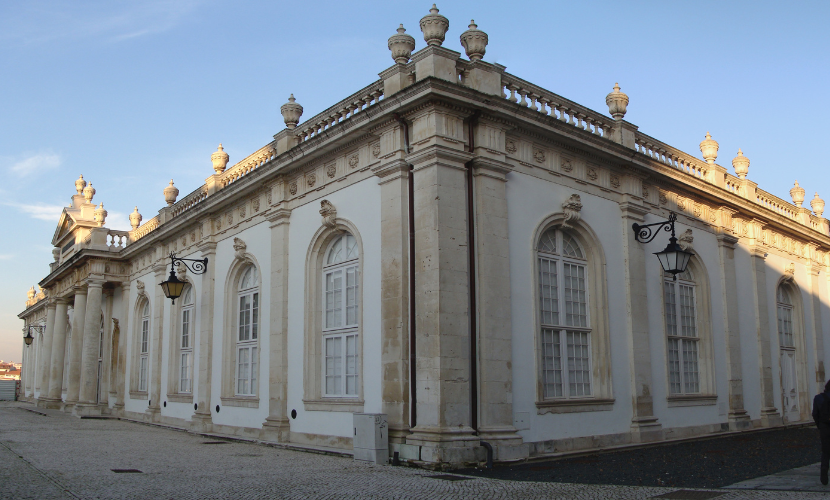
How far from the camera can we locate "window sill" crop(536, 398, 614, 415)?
11.6 meters

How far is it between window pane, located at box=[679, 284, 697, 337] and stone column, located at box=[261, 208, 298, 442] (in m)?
8.49

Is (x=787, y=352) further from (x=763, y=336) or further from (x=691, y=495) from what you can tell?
(x=691, y=495)

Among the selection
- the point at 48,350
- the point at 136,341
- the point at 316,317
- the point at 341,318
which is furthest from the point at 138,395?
the point at 48,350

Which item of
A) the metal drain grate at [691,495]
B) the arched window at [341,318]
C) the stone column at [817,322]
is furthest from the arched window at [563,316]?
the stone column at [817,322]

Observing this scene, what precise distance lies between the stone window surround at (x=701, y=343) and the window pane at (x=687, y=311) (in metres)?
0.14

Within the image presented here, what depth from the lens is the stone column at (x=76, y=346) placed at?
24797 millimetres

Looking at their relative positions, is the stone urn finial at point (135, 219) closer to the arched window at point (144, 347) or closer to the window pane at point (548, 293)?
the arched window at point (144, 347)

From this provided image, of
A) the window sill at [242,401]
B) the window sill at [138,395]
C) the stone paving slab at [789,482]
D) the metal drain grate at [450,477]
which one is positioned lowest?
the metal drain grate at [450,477]

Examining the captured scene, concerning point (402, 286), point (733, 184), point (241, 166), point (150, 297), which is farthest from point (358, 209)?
point (150, 297)

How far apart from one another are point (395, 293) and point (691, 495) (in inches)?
206

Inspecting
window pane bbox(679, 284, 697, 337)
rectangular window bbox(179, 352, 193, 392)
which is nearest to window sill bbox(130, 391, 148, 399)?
rectangular window bbox(179, 352, 193, 392)

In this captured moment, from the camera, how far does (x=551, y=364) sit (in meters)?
12.4

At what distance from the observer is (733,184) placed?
18.5 meters

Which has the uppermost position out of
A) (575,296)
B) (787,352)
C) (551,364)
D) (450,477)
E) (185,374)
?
(575,296)
